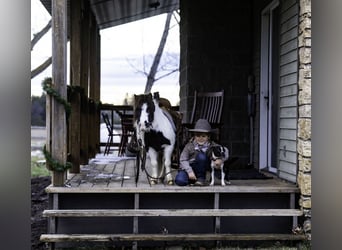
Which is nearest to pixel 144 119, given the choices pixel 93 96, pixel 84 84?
pixel 84 84

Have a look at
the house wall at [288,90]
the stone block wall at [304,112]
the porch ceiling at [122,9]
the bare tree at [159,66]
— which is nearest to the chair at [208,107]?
the house wall at [288,90]

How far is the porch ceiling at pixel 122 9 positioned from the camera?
788 cm

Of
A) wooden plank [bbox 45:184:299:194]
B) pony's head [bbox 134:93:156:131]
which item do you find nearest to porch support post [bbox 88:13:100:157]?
pony's head [bbox 134:93:156:131]

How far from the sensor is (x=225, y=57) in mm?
6738

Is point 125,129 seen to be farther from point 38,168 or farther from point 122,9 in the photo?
point 38,168

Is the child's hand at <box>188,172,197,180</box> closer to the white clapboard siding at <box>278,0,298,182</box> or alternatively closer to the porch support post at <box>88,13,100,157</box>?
the white clapboard siding at <box>278,0,298,182</box>

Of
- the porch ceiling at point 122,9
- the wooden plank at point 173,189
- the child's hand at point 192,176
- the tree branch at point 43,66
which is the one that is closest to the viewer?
the wooden plank at point 173,189

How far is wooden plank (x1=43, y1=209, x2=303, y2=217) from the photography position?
13.1 feet

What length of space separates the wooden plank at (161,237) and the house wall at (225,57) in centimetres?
264

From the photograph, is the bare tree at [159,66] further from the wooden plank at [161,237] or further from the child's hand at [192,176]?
the wooden plank at [161,237]

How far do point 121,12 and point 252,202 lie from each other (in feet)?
18.4

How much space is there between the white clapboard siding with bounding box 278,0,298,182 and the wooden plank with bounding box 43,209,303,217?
0.53 meters
